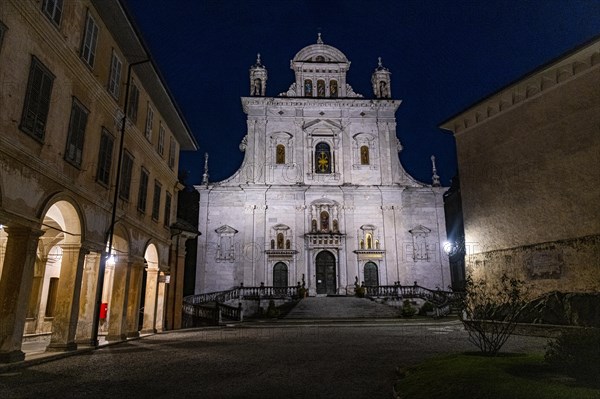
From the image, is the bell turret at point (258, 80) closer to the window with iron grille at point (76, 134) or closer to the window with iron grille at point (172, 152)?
the window with iron grille at point (172, 152)

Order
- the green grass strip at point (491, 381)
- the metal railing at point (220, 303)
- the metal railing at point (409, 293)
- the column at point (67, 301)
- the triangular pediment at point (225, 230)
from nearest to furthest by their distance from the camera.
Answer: the green grass strip at point (491, 381) → the column at point (67, 301) → the metal railing at point (220, 303) → the metal railing at point (409, 293) → the triangular pediment at point (225, 230)

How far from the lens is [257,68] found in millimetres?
44750

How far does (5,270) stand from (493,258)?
17836mm

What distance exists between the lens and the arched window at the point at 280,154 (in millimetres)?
43016

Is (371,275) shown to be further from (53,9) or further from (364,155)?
(53,9)

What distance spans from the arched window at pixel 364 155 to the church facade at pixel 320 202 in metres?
0.11

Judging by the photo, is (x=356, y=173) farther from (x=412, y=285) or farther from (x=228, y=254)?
(x=228, y=254)

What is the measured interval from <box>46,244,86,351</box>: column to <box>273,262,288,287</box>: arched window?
28287 millimetres

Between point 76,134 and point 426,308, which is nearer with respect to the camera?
point 76,134

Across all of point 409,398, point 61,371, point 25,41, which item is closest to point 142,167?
point 25,41

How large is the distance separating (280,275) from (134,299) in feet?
77.9

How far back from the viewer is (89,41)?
40.4 ft

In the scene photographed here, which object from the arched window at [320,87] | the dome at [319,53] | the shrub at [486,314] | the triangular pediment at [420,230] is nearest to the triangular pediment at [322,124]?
the arched window at [320,87]

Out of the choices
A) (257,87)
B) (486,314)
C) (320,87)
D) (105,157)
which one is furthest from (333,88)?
(486,314)
